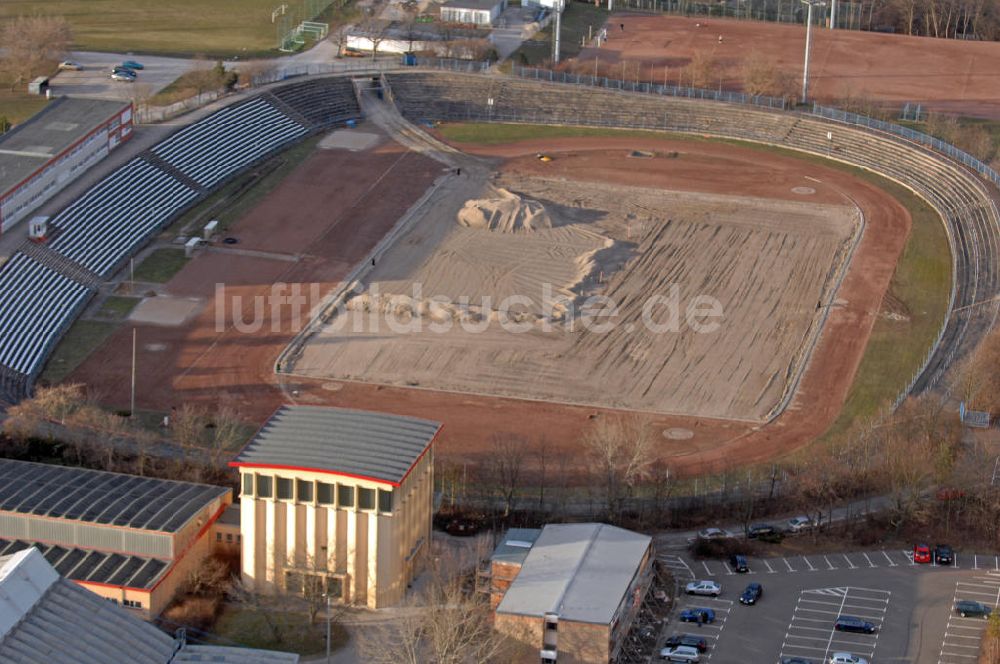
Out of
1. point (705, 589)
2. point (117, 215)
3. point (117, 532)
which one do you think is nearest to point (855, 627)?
point (705, 589)

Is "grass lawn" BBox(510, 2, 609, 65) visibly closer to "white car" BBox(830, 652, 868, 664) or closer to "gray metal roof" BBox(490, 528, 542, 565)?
"gray metal roof" BBox(490, 528, 542, 565)

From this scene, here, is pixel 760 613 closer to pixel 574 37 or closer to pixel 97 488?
pixel 97 488

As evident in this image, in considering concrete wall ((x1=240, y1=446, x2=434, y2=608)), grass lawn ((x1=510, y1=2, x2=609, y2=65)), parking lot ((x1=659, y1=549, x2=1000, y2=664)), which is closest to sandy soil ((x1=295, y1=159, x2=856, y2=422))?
parking lot ((x1=659, y1=549, x2=1000, y2=664))

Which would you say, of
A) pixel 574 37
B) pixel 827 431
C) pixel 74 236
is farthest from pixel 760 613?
pixel 574 37

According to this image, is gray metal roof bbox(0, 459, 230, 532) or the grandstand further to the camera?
the grandstand

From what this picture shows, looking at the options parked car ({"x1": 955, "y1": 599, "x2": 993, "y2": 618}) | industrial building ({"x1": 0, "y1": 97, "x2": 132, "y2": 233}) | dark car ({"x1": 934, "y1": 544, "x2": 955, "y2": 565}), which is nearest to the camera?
parked car ({"x1": 955, "y1": 599, "x2": 993, "y2": 618})
